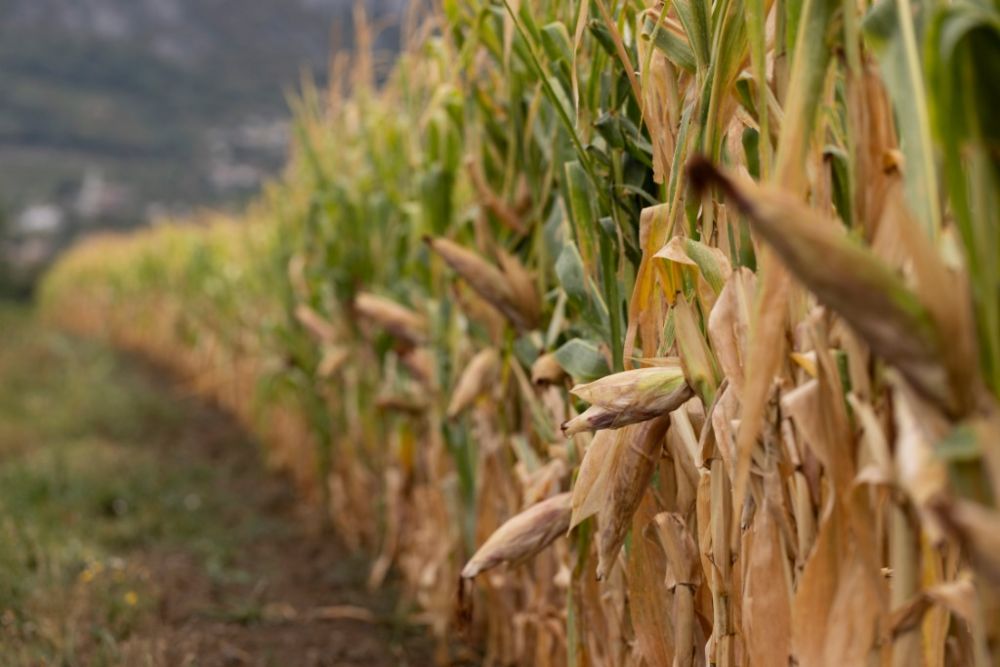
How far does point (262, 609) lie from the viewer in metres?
2.70

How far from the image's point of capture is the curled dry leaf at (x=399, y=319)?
254cm

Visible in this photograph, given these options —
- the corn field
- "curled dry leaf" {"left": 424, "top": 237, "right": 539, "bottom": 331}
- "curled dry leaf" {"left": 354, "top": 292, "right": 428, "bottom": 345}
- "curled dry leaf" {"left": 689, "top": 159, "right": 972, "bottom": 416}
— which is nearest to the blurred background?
"curled dry leaf" {"left": 354, "top": 292, "right": 428, "bottom": 345}

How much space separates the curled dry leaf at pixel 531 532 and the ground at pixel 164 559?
38.0 inches

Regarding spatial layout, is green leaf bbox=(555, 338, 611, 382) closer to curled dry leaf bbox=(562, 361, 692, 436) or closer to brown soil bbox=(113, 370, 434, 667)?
curled dry leaf bbox=(562, 361, 692, 436)

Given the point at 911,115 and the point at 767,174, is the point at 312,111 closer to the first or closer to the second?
the point at 767,174

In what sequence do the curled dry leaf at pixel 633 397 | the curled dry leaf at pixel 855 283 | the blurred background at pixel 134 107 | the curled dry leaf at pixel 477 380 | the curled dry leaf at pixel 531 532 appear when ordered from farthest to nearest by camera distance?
1. the blurred background at pixel 134 107
2. the curled dry leaf at pixel 477 380
3. the curled dry leaf at pixel 531 532
4. the curled dry leaf at pixel 633 397
5. the curled dry leaf at pixel 855 283

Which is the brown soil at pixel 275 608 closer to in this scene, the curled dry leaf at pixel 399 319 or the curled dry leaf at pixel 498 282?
the curled dry leaf at pixel 399 319

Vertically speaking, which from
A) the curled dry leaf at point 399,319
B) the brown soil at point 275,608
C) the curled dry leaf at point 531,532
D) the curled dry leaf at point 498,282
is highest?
the curled dry leaf at point 399,319

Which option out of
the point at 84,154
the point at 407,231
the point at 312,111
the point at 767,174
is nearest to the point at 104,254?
the point at 312,111

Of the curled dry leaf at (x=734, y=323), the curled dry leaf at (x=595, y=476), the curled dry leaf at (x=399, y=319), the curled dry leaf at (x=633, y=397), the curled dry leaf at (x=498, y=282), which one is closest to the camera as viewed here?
the curled dry leaf at (x=734, y=323)

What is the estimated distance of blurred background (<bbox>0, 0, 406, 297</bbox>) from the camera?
138 feet

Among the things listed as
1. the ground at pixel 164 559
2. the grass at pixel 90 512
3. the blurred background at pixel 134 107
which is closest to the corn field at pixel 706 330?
the ground at pixel 164 559

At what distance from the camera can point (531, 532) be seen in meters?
1.44

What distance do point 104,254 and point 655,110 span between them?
1413 cm
